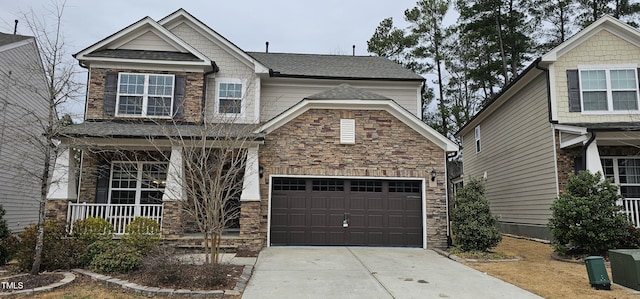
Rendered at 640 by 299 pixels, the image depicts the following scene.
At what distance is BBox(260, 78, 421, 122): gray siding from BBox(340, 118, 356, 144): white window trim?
2898 millimetres

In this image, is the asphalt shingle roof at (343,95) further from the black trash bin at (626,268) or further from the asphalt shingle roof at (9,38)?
the asphalt shingle roof at (9,38)

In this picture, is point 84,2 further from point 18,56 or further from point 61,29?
point 18,56

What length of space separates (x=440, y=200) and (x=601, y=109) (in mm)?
5941

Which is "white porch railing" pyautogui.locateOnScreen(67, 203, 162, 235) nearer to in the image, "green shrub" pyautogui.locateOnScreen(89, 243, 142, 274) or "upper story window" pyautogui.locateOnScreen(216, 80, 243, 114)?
"green shrub" pyautogui.locateOnScreen(89, 243, 142, 274)

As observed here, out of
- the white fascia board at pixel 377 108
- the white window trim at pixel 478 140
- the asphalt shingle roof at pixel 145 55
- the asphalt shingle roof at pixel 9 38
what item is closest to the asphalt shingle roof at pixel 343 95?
the white fascia board at pixel 377 108

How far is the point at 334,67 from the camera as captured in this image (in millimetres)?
16984

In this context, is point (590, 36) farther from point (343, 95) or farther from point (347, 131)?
point (347, 131)

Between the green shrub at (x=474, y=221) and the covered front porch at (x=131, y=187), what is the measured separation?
227 inches

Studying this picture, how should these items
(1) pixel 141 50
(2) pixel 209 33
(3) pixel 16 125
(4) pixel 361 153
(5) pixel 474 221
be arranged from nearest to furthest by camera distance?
(5) pixel 474 221
(4) pixel 361 153
(1) pixel 141 50
(2) pixel 209 33
(3) pixel 16 125

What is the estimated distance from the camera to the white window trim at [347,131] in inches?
514

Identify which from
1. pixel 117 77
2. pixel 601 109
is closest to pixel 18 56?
pixel 117 77

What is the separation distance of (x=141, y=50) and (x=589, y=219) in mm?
14568

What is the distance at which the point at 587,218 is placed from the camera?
1036 centimetres

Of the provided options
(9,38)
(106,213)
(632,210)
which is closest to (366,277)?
(106,213)
